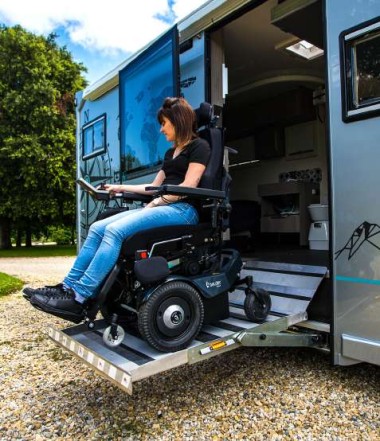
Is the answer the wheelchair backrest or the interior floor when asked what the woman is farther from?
the interior floor

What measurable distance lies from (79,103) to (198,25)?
8.57ft

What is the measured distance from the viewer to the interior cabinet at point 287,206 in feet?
17.5

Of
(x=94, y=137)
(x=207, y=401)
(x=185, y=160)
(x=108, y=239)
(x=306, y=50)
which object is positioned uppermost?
(x=306, y=50)

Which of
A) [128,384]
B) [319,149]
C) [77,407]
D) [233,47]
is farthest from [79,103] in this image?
[128,384]

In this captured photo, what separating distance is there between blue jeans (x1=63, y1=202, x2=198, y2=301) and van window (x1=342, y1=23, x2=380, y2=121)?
3.30ft

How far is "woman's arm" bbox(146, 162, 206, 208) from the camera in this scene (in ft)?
7.34

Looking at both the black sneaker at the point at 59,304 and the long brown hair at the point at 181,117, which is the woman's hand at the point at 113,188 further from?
the black sneaker at the point at 59,304

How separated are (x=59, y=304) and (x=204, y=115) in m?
1.38

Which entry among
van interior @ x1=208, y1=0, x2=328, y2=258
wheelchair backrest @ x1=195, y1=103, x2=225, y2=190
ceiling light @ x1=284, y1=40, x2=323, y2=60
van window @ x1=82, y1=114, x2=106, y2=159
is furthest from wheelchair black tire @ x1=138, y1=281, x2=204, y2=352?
ceiling light @ x1=284, y1=40, x2=323, y2=60

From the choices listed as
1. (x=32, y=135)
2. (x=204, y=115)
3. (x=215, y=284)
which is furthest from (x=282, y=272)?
(x=32, y=135)

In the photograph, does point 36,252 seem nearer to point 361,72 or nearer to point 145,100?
point 145,100

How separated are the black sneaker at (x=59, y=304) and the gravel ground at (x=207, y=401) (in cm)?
55

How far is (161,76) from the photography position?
3.21 m

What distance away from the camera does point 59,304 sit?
6.37ft
